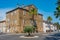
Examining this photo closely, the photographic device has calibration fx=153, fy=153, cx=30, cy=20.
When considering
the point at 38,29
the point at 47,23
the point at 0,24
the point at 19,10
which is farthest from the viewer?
the point at 47,23

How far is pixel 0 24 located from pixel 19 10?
75.3ft

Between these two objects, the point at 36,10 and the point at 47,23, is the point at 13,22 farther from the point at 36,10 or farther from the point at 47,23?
the point at 47,23

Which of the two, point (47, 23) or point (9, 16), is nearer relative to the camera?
point (9, 16)

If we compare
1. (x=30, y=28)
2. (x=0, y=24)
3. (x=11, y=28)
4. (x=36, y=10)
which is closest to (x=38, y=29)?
(x=36, y=10)

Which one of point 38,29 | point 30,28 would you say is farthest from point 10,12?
point 30,28

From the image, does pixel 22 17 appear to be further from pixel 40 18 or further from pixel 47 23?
pixel 47 23

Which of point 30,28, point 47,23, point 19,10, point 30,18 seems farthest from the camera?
point 47,23

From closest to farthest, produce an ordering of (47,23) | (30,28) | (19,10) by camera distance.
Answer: (30,28) → (19,10) → (47,23)

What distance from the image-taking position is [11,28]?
7381 cm

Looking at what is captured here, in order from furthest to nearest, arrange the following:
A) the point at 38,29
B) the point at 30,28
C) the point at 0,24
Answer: the point at 0,24 < the point at 38,29 < the point at 30,28

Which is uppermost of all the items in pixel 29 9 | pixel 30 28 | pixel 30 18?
pixel 29 9

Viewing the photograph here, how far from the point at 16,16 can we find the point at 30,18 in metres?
8.91

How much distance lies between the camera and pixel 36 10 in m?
78.2

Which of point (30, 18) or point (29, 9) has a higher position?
point (29, 9)
